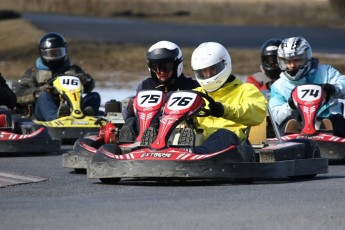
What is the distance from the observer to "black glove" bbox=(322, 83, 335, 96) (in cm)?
1309

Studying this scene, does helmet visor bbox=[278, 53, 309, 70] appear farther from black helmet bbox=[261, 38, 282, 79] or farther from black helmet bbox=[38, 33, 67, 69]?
black helmet bbox=[38, 33, 67, 69]

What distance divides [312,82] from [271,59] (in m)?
2.52

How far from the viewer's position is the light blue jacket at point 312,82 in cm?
1345

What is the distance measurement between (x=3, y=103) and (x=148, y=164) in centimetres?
498

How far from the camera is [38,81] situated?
1727cm

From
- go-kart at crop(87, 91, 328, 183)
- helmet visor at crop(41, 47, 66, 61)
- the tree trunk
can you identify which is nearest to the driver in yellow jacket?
go-kart at crop(87, 91, 328, 183)

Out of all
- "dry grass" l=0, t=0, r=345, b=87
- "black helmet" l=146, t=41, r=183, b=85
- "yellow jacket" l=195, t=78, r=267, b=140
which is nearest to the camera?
"yellow jacket" l=195, t=78, r=267, b=140

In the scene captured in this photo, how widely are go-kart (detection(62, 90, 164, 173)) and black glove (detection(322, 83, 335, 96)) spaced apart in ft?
6.72

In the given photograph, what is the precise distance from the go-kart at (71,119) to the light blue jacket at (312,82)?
9.48ft

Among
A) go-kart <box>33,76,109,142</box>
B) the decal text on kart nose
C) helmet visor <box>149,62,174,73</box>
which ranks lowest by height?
go-kart <box>33,76,109,142</box>

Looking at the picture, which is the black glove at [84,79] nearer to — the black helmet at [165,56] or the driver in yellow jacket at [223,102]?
the black helmet at [165,56]

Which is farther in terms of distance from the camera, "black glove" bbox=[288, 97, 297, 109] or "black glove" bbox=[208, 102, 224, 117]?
"black glove" bbox=[288, 97, 297, 109]

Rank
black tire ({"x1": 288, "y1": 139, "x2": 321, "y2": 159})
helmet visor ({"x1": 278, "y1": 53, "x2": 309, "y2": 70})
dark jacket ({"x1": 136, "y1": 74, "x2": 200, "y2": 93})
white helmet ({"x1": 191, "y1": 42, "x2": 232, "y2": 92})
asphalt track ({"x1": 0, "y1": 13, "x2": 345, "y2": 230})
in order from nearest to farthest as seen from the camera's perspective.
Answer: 1. asphalt track ({"x1": 0, "y1": 13, "x2": 345, "y2": 230})
2. white helmet ({"x1": 191, "y1": 42, "x2": 232, "y2": 92})
3. black tire ({"x1": 288, "y1": 139, "x2": 321, "y2": 159})
4. dark jacket ({"x1": 136, "y1": 74, "x2": 200, "y2": 93})
5. helmet visor ({"x1": 278, "y1": 53, "x2": 309, "y2": 70})

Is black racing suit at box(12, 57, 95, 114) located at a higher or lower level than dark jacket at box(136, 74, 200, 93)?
lower
